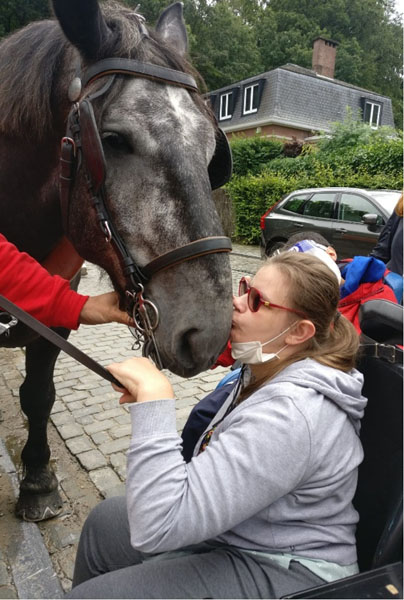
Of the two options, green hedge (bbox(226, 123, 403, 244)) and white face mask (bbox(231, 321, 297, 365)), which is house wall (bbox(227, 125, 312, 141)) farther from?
white face mask (bbox(231, 321, 297, 365))

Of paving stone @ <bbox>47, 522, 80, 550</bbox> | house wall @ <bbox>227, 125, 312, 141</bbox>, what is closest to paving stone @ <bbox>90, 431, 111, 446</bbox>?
paving stone @ <bbox>47, 522, 80, 550</bbox>

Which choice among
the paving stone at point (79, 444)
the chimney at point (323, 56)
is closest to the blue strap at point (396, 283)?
the paving stone at point (79, 444)

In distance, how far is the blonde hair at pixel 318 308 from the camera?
1396 millimetres

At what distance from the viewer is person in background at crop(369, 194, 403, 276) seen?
3.31 meters

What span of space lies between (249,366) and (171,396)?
1.48 feet

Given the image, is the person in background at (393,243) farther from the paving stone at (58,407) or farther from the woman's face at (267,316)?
the paving stone at (58,407)

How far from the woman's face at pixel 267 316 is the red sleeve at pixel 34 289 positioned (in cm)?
66

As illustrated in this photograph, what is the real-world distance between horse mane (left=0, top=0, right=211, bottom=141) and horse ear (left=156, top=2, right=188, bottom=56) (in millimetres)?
326

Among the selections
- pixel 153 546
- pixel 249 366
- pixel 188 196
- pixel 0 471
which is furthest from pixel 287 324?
pixel 0 471

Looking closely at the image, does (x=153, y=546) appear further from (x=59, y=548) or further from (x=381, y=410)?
(x=59, y=548)

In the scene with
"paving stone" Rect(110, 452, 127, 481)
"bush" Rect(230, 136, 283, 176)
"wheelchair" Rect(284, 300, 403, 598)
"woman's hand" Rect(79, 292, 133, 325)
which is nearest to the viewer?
"wheelchair" Rect(284, 300, 403, 598)

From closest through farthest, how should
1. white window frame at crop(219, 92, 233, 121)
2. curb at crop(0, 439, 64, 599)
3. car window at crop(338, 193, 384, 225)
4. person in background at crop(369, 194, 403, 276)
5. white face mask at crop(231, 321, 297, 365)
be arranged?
white face mask at crop(231, 321, 297, 365) → curb at crop(0, 439, 64, 599) → person in background at crop(369, 194, 403, 276) → car window at crop(338, 193, 384, 225) → white window frame at crop(219, 92, 233, 121)

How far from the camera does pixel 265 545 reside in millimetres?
1240

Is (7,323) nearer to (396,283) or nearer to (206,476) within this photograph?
(206,476)
